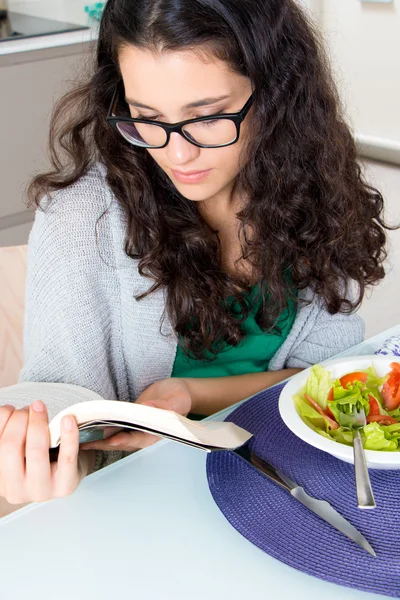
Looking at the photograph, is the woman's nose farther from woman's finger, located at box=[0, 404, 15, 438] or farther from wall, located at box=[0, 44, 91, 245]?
wall, located at box=[0, 44, 91, 245]

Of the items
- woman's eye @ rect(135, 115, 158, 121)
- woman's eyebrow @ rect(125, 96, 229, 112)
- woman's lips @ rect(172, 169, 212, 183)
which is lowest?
Answer: woman's lips @ rect(172, 169, 212, 183)

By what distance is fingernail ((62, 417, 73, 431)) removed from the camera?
81 centimetres

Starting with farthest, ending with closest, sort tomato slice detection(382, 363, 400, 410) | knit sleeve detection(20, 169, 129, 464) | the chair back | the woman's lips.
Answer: the chair back → knit sleeve detection(20, 169, 129, 464) → the woman's lips → tomato slice detection(382, 363, 400, 410)

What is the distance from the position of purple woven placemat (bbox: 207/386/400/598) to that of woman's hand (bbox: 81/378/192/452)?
12cm

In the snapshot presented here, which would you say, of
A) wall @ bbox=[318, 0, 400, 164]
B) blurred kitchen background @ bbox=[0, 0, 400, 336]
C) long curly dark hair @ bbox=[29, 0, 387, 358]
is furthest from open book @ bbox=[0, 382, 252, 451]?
wall @ bbox=[318, 0, 400, 164]

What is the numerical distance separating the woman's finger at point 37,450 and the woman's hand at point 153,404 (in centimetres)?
14

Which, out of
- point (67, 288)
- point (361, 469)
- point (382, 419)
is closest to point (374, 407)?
point (382, 419)

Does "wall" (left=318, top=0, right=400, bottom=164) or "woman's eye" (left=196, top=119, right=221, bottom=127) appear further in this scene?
"wall" (left=318, top=0, right=400, bottom=164)

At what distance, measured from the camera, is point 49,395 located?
1113 millimetres

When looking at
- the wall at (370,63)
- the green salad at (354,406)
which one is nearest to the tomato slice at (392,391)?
the green salad at (354,406)

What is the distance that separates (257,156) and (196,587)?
0.67 m

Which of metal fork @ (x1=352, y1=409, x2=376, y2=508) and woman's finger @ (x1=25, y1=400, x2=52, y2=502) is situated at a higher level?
woman's finger @ (x1=25, y1=400, x2=52, y2=502)

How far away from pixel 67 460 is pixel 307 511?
0.91 feet

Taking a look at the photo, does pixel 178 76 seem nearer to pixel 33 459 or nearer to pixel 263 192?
pixel 263 192
